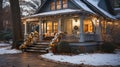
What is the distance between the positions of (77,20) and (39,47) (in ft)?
19.9

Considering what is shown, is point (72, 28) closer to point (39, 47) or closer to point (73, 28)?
point (73, 28)

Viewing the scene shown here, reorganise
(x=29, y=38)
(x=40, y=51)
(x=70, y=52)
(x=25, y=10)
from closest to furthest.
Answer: (x=70, y=52) → (x=40, y=51) → (x=29, y=38) → (x=25, y=10)

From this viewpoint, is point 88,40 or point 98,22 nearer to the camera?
point 88,40

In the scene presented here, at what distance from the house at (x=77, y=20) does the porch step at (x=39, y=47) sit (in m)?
1.89

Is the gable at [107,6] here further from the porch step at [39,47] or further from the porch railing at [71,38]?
the porch step at [39,47]

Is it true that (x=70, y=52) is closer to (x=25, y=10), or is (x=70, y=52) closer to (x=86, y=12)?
(x=86, y=12)

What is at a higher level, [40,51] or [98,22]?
[98,22]

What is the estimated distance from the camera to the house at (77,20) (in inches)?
915

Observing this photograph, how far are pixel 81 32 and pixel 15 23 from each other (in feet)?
26.8

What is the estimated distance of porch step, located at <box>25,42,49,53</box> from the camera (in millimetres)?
23562

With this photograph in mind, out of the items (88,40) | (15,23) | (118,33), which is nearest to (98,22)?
(88,40)

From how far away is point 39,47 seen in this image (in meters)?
24.5

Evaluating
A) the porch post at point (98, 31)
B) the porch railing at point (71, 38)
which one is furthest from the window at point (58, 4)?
the porch railing at point (71, 38)

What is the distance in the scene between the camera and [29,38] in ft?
84.4
